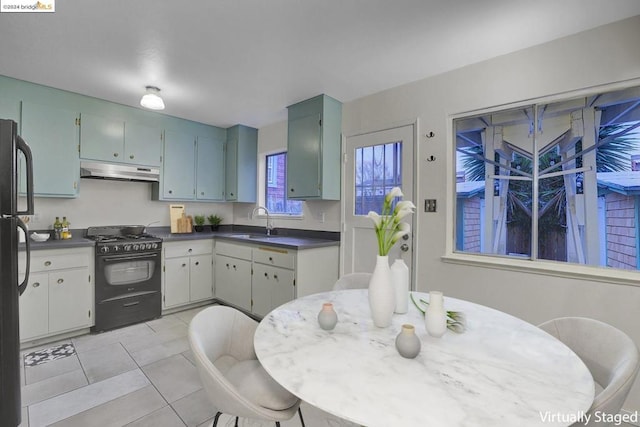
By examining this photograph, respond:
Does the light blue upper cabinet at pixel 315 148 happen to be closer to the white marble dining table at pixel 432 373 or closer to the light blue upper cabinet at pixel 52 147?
the white marble dining table at pixel 432 373

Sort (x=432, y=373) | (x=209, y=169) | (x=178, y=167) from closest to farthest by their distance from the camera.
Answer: (x=432, y=373) → (x=178, y=167) → (x=209, y=169)

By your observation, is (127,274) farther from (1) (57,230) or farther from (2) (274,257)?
(2) (274,257)

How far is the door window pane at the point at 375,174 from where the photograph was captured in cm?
283

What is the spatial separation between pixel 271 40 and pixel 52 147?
8.21ft

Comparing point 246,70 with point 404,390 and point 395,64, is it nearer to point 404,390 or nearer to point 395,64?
point 395,64

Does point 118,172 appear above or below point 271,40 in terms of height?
below

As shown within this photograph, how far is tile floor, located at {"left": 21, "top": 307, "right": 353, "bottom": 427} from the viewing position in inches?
69.2

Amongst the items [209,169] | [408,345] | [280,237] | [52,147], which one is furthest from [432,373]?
[209,169]

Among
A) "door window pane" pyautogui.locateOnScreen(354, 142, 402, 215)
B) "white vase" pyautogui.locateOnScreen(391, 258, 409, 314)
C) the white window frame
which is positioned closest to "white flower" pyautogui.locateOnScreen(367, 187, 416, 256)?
"white vase" pyautogui.locateOnScreen(391, 258, 409, 314)

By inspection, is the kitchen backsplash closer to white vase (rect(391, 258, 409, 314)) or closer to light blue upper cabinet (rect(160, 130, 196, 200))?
light blue upper cabinet (rect(160, 130, 196, 200))

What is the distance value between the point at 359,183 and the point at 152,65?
7.05 ft

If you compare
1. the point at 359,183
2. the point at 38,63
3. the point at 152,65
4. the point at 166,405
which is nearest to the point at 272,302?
the point at 166,405

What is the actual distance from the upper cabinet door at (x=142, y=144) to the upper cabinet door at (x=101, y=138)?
0.06 metres

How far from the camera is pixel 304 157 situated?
3.23 meters
